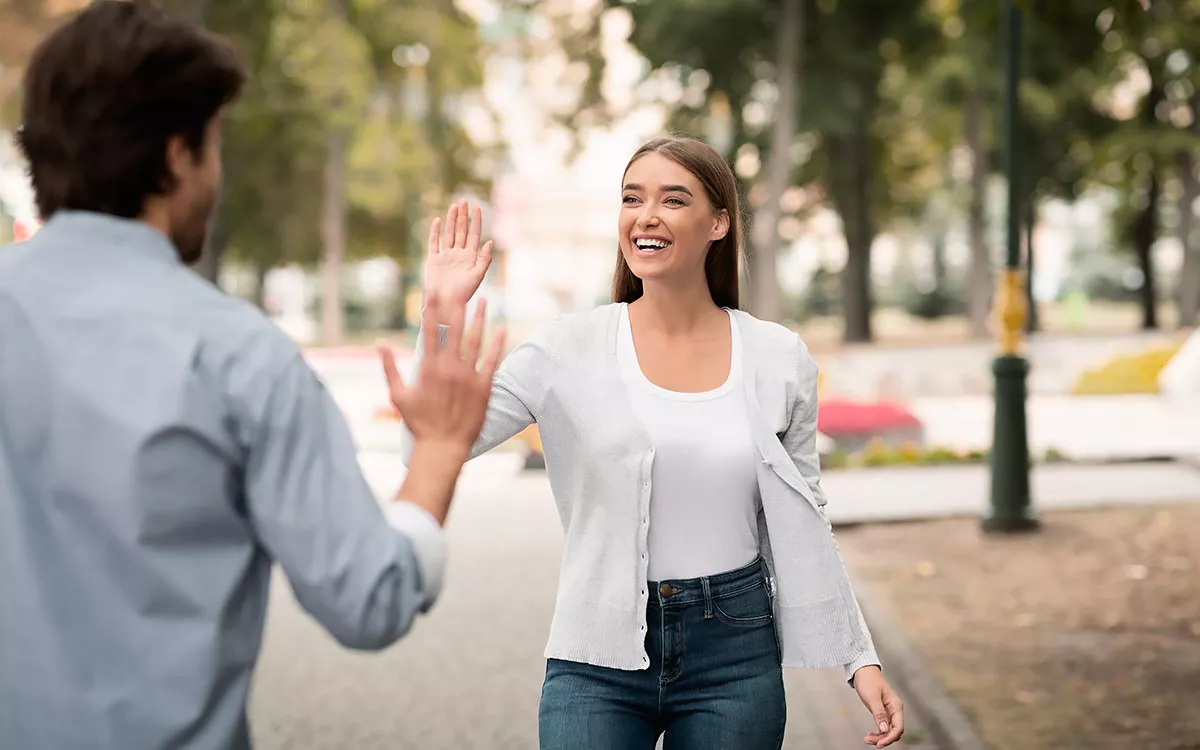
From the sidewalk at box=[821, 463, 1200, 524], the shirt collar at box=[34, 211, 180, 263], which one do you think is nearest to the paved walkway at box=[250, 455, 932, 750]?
the sidewalk at box=[821, 463, 1200, 524]

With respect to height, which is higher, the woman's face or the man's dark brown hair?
the man's dark brown hair

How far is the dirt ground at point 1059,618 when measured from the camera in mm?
6336

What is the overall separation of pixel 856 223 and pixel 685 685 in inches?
1426

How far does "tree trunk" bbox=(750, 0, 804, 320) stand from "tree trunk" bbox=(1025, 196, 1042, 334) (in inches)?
245

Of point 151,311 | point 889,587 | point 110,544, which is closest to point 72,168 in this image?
point 151,311

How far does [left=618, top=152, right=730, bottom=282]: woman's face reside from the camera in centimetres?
331

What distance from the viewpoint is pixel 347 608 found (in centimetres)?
188

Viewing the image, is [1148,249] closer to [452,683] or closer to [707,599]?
[452,683]

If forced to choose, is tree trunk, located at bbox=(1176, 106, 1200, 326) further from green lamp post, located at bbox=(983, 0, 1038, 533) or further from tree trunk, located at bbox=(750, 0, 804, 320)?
green lamp post, located at bbox=(983, 0, 1038, 533)

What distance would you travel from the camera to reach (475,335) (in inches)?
84.4

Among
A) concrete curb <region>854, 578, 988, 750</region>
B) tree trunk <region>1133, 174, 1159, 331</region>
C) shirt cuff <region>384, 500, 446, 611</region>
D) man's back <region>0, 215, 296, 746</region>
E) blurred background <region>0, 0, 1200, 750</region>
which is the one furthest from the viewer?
tree trunk <region>1133, 174, 1159, 331</region>

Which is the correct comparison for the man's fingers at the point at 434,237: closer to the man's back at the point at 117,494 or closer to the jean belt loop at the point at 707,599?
the man's back at the point at 117,494

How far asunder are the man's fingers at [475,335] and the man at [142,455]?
0.78ft

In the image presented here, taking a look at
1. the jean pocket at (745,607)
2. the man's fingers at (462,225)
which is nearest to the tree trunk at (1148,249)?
the jean pocket at (745,607)
